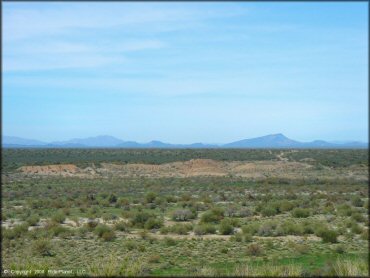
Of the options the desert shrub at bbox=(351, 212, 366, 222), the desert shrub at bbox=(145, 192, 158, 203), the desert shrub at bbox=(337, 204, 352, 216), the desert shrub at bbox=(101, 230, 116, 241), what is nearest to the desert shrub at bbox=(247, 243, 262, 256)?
the desert shrub at bbox=(101, 230, 116, 241)

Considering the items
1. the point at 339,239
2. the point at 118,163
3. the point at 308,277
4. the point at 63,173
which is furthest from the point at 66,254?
the point at 118,163

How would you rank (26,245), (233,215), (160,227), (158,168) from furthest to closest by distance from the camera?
(158,168)
(233,215)
(160,227)
(26,245)

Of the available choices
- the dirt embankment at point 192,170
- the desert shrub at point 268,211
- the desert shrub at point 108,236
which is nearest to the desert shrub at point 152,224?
the desert shrub at point 108,236

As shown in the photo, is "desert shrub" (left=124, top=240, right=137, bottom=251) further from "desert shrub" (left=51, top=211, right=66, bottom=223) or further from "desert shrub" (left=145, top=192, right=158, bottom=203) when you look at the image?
"desert shrub" (left=145, top=192, right=158, bottom=203)

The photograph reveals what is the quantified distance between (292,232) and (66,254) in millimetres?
12890

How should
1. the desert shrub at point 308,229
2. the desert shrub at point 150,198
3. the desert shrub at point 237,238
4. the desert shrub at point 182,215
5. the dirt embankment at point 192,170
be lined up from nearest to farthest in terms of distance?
the desert shrub at point 237,238, the desert shrub at point 308,229, the desert shrub at point 182,215, the desert shrub at point 150,198, the dirt embankment at point 192,170

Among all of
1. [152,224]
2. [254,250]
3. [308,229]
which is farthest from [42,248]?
[308,229]

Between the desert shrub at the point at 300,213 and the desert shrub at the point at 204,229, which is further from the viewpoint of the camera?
the desert shrub at the point at 300,213

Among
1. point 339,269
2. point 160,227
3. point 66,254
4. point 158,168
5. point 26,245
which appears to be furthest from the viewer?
point 158,168

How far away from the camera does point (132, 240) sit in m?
24.9

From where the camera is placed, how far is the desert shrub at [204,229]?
89.8 feet

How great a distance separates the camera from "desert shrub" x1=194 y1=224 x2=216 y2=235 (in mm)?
27375

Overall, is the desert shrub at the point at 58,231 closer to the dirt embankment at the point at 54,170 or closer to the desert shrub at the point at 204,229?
the desert shrub at the point at 204,229

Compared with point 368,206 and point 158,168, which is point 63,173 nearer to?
point 158,168
